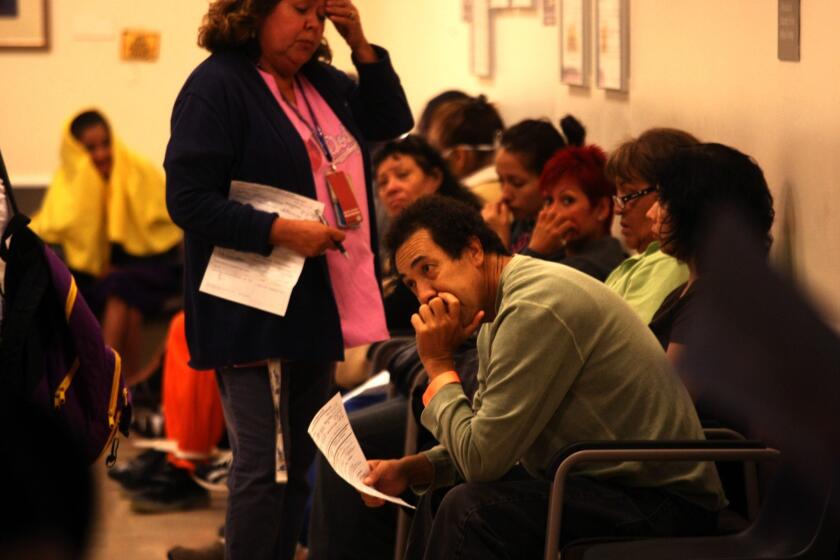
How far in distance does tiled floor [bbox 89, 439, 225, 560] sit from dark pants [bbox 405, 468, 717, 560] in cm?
188

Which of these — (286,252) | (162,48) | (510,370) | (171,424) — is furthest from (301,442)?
(162,48)

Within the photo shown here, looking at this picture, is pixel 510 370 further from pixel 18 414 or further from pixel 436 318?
pixel 18 414

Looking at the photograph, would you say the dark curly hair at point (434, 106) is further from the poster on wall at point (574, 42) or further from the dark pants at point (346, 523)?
the dark pants at point (346, 523)

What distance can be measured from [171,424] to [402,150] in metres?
1.34

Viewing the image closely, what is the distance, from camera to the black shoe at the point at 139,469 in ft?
14.8

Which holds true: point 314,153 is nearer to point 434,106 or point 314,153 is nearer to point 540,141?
point 540,141

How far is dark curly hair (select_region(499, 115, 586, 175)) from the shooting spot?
376 centimetres

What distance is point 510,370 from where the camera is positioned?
2125 mm

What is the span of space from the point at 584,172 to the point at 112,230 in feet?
9.84

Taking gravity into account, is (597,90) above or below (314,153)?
above


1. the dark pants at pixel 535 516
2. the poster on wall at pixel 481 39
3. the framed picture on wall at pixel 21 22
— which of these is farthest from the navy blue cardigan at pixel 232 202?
the framed picture on wall at pixel 21 22

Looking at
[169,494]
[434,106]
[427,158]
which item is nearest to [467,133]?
[434,106]

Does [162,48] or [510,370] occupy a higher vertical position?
[162,48]

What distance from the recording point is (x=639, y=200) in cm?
294
